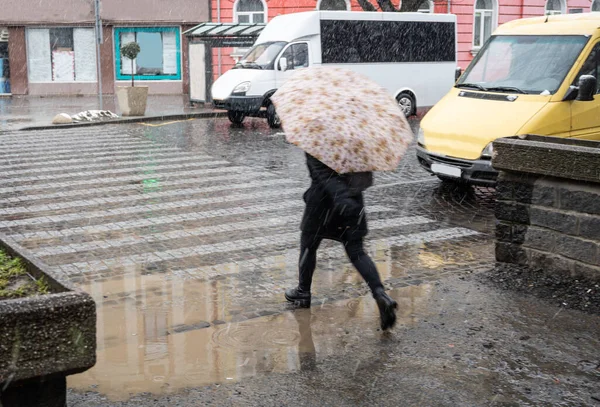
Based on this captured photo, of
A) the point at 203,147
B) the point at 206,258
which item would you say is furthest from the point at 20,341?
the point at 203,147

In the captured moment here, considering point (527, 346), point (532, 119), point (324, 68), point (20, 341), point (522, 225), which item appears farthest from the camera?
point (532, 119)

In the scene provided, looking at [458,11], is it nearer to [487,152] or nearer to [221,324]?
[487,152]

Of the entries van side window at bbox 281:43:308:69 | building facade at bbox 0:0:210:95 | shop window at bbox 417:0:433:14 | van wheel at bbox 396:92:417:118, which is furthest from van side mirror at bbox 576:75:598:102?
building facade at bbox 0:0:210:95

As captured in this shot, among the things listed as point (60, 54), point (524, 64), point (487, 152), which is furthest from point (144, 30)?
point (487, 152)

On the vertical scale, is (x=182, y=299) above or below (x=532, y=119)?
below

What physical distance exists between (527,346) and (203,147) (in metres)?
12.0

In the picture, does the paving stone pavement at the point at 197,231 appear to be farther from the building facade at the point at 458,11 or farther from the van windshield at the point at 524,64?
the building facade at the point at 458,11

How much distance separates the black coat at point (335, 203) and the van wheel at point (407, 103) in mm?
18576

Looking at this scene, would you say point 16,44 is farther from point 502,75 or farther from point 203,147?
point 502,75

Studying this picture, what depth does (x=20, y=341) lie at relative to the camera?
350 centimetres

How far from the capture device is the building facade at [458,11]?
32938 mm

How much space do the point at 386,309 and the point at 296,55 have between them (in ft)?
55.8

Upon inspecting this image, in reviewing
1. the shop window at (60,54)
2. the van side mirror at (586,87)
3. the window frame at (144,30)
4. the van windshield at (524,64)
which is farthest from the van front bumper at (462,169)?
the shop window at (60,54)

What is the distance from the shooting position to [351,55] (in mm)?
23281
